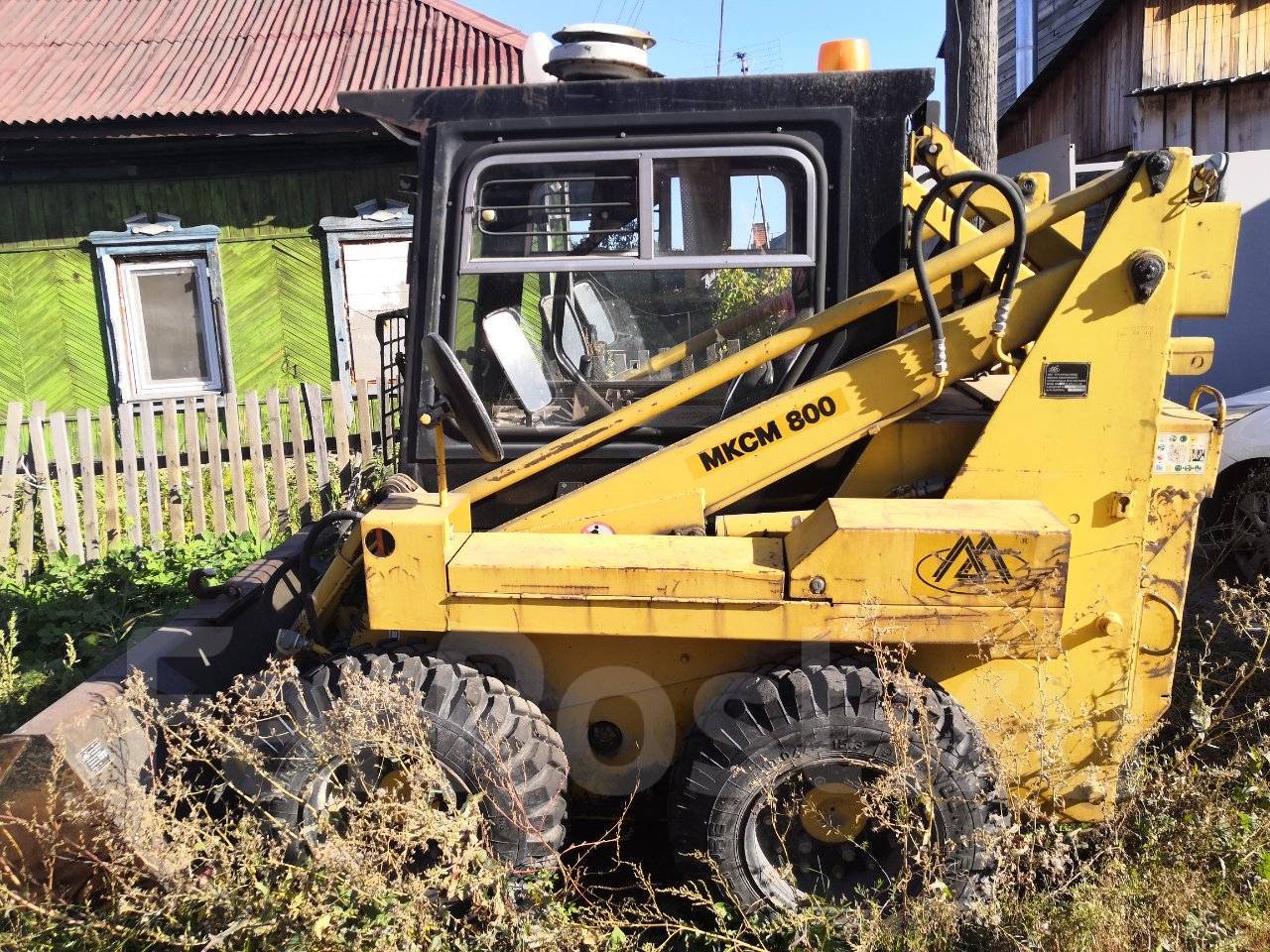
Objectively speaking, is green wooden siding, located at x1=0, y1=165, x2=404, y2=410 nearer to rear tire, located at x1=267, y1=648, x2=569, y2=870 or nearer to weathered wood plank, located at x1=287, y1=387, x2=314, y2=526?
weathered wood plank, located at x1=287, y1=387, x2=314, y2=526

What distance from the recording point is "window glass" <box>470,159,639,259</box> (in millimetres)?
3010

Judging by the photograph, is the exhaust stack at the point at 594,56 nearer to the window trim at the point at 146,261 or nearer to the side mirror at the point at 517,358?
the side mirror at the point at 517,358

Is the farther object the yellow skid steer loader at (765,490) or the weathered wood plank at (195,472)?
the weathered wood plank at (195,472)

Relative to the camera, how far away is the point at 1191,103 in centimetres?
1149

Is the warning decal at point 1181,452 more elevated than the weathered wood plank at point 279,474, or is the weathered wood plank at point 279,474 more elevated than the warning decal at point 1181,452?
the warning decal at point 1181,452

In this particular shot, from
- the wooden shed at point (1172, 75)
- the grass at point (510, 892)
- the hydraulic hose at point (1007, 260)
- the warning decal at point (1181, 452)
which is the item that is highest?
the wooden shed at point (1172, 75)

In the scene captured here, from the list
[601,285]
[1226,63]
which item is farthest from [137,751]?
[1226,63]

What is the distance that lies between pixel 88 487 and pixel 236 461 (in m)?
1.01

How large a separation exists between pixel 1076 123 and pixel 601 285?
1355cm

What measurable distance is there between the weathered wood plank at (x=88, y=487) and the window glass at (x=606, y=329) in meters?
5.05

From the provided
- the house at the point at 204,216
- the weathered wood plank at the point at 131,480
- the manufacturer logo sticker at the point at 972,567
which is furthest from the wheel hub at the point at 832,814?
the house at the point at 204,216

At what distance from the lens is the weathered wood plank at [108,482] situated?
7.05 meters

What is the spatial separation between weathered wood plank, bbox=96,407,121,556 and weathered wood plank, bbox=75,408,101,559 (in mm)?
68

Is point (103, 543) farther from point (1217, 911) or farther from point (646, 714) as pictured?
point (1217, 911)
